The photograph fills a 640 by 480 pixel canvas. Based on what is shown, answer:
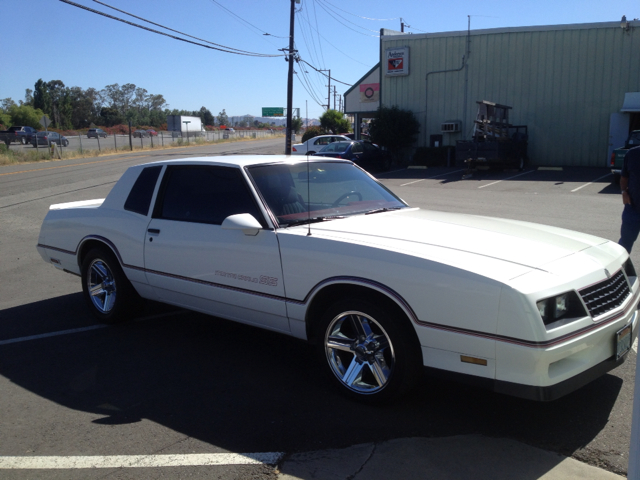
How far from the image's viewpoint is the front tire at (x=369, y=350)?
3553mm

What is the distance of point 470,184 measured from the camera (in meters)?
20.9

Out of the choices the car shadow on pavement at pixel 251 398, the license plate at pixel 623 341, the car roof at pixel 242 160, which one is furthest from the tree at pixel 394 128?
the license plate at pixel 623 341

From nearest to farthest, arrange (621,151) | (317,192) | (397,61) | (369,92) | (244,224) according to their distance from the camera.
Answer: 1. (244,224)
2. (317,192)
3. (621,151)
4. (397,61)
5. (369,92)

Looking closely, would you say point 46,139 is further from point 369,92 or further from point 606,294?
point 606,294

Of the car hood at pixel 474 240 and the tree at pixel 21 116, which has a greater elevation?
the tree at pixel 21 116

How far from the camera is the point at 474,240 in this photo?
3783mm

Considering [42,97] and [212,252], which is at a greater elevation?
[42,97]

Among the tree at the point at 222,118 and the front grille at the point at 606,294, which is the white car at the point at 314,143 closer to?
the front grille at the point at 606,294

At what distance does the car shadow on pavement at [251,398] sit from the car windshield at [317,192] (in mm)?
1221

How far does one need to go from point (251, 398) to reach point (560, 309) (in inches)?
83.4

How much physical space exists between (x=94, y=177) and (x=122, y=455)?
2339cm

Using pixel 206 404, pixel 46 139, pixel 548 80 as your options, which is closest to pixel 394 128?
pixel 548 80

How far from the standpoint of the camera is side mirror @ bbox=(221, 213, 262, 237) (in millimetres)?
4184

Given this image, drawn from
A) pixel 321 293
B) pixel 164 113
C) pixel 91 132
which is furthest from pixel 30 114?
pixel 321 293
